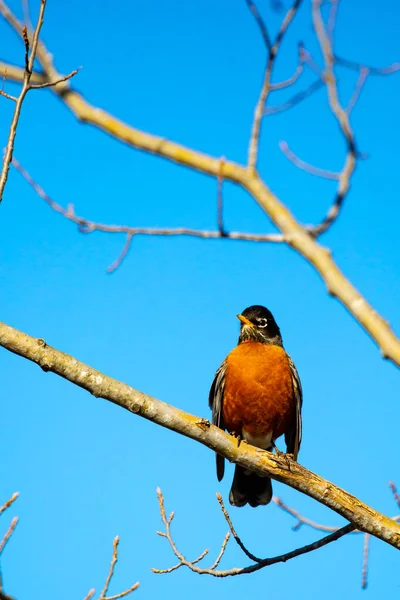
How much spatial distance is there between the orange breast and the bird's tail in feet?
1.55

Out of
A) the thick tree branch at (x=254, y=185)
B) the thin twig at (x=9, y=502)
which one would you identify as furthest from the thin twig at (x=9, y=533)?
the thick tree branch at (x=254, y=185)

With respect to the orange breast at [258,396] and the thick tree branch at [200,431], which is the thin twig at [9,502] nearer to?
the thick tree branch at [200,431]

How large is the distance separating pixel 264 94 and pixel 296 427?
188 inches

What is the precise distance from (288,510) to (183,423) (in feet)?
8.79

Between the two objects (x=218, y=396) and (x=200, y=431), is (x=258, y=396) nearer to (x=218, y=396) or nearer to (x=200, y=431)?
(x=218, y=396)

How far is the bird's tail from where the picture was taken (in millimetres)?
7523

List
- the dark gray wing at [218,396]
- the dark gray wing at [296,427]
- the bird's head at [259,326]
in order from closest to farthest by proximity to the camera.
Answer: the dark gray wing at [296,427]
the dark gray wing at [218,396]
the bird's head at [259,326]

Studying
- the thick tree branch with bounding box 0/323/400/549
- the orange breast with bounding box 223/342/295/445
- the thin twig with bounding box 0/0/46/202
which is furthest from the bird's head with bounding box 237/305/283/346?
the thin twig with bounding box 0/0/46/202

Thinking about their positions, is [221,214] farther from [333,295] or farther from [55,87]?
[55,87]

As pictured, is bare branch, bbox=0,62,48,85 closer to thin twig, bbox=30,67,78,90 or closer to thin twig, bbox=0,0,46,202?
thin twig, bbox=30,67,78,90

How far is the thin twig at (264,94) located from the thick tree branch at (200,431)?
1.62 meters

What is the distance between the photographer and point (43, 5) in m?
3.96

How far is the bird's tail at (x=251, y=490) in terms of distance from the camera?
752cm

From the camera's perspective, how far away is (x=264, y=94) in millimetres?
3508
